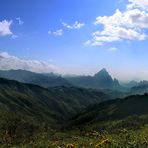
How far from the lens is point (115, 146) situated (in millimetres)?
15555

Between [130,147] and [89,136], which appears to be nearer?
[130,147]

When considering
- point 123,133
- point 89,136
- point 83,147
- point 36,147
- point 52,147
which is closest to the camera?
point 83,147

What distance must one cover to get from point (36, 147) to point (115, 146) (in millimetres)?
5980

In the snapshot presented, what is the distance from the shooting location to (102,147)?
15078 millimetres

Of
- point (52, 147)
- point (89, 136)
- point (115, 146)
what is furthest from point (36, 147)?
point (115, 146)

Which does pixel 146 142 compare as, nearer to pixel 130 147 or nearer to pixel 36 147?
pixel 130 147

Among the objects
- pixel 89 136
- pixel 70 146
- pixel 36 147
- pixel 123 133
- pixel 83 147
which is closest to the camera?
pixel 70 146

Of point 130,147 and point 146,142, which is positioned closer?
point 130,147

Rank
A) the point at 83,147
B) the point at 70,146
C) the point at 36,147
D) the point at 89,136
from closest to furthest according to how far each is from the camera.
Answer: the point at 70,146, the point at 83,147, the point at 36,147, the point at 89,136

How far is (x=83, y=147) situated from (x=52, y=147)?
2.90 metres

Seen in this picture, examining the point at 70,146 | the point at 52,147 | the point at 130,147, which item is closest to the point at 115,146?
the point at 130,147

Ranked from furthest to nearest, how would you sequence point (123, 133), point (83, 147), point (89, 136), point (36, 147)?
point (89, 136), point (123, 133), point (36, 147), point (83, 147)

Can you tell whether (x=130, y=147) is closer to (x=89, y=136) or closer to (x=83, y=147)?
(x=83, y=147)

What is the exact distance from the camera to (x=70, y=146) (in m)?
14.7
